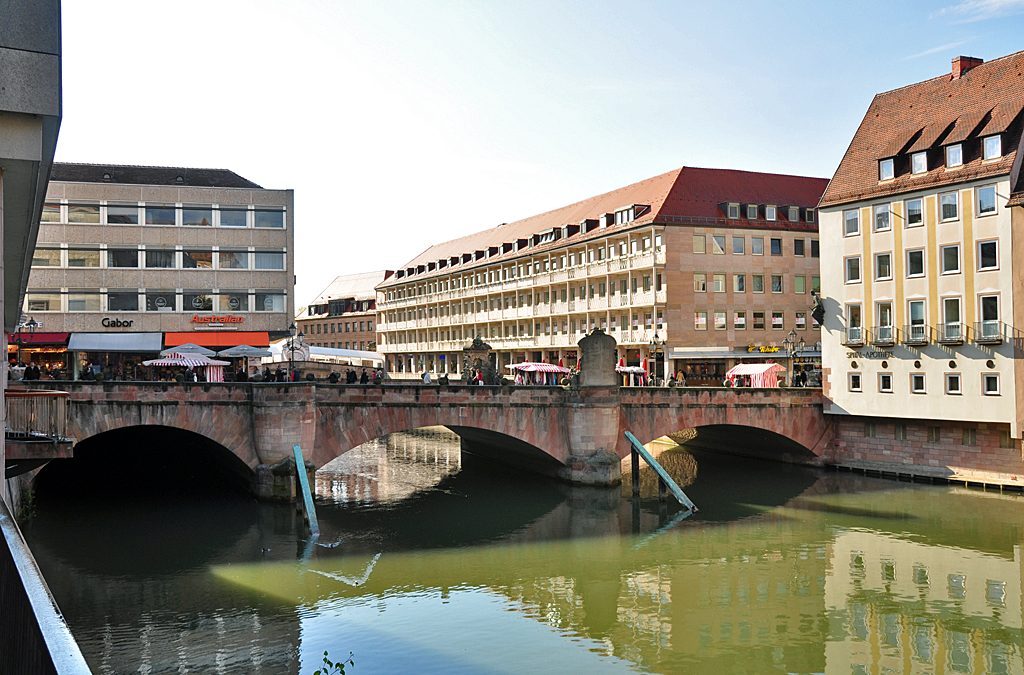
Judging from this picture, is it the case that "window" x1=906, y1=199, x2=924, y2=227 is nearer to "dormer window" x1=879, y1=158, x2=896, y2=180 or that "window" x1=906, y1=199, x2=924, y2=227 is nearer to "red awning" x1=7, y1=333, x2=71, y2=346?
"dormer window" x1=879, y1=158, x2=896, y2=180

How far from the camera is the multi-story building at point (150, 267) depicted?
174 ft

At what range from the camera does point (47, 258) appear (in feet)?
173

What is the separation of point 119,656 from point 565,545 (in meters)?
14.9

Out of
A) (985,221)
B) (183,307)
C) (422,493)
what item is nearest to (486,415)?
(422,493)

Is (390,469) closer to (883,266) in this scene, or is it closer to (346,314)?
(883,266)

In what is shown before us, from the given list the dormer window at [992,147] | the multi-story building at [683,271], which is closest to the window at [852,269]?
the dormer window at [992,147]

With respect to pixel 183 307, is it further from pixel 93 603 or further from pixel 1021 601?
pixel 1021 601

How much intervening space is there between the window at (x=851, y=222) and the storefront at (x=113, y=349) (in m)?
40.7

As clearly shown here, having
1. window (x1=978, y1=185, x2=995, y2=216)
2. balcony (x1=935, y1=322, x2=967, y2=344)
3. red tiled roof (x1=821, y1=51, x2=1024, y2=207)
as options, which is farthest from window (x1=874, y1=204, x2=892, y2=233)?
balcony (x1=935, y1=322, x2=967, y2=344)

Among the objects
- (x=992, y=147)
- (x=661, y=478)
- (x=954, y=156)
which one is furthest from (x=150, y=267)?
(x=992, y=147)

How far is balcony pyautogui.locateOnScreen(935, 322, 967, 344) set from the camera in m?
38.3

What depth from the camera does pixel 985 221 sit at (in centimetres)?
3772

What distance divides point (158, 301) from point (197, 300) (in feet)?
7.66

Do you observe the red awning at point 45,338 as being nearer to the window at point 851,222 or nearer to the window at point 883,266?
the window at point 851,222
